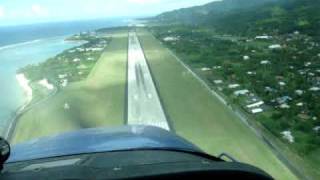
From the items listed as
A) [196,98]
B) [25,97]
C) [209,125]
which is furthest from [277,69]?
[209,125]

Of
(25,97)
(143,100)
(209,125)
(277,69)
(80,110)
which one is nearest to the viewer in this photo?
(209,125)

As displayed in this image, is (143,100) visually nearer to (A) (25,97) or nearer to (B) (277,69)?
(A) (25,97)

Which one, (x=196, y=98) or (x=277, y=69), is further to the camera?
(x=277, y=69)

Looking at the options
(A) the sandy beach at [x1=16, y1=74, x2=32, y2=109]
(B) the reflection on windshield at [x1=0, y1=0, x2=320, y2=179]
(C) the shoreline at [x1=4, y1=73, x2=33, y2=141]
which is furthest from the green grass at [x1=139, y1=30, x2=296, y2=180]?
(A) the sandy beach at [x1=16, y1=74, x2=32, y2=109]

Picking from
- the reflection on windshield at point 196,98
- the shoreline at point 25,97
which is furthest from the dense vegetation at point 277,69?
the shoreline at point 25,97

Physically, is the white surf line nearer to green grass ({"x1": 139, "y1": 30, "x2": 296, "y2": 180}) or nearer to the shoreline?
green grass ({"x1": 139, "y1": 30, "x2": 296, "y2": 180})

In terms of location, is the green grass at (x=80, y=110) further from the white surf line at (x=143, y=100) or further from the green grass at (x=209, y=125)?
the green grass at (x=209, y=125)
